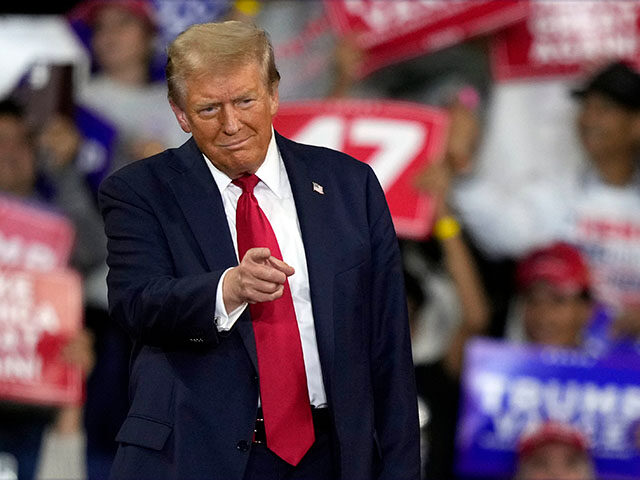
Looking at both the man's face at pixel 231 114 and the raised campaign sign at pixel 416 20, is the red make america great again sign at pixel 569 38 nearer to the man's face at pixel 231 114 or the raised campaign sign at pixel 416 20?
the raised campaign sign at pixel 416 20

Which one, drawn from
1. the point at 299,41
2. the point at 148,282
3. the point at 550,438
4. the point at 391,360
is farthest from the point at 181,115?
the point at 299,41

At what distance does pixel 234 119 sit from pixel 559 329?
2.82 metres

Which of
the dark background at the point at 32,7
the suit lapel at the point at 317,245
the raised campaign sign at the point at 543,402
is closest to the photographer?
the suit lapel at the point at 317,245

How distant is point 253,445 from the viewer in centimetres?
219

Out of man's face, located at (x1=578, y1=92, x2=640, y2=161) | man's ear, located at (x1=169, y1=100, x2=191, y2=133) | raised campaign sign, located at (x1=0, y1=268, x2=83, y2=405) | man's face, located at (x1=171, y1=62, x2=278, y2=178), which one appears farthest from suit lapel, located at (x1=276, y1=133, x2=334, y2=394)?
man's face, located at (x1=578, y1=92, x2=640, y2=161)

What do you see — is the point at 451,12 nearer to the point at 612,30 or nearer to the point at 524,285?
the point at 612,30

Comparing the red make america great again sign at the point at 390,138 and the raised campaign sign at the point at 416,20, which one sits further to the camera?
the raised campaign sign at the point at 416,20

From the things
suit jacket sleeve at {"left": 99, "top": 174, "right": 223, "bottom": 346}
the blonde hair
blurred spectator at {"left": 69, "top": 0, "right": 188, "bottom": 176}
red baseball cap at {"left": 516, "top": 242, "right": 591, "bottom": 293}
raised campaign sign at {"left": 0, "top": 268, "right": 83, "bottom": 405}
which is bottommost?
raised campaign sign at {"left": 0, "top": 268, "right": 83, "bottom": 405}

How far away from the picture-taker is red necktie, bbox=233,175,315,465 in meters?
2.16

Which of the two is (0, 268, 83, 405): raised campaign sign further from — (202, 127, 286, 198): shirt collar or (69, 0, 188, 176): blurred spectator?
(202, 127, 286, 198): shirt collar

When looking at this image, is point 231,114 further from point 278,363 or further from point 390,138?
point 390,138

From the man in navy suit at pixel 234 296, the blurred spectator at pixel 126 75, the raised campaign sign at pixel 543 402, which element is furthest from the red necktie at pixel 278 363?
the blurred spectator at pixel 126 75

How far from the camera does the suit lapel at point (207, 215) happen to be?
2162mm

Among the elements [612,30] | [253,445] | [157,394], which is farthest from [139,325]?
[612,30]
